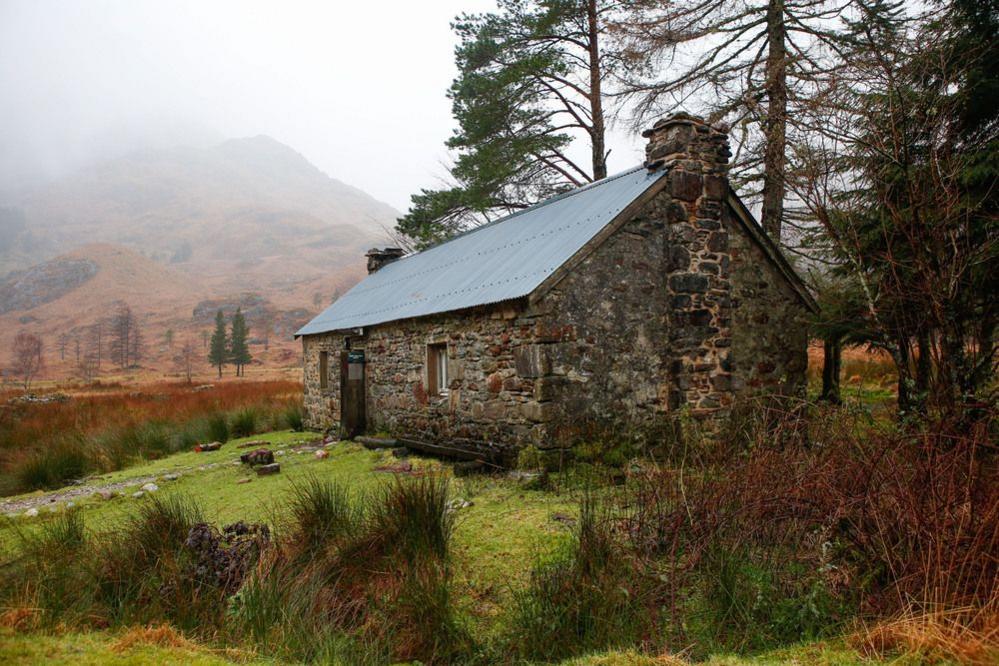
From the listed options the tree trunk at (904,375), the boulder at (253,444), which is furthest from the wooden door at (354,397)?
the tree trunk at (904,375)

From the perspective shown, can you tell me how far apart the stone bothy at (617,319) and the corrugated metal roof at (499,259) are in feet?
0.17

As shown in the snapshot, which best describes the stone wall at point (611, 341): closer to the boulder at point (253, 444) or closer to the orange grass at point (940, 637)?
the orange grass at point (940, 637)

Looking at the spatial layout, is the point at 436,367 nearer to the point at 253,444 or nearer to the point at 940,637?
the point at 253,444

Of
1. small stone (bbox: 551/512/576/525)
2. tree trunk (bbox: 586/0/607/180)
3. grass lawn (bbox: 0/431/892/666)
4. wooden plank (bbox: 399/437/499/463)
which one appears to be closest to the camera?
grass lawn (bbox: 0/431/892/666)

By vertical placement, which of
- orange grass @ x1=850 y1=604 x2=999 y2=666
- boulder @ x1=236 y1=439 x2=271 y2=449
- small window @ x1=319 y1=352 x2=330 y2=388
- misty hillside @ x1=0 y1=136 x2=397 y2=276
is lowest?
boulder @ x1=236 y1=439 x2=271 y2=449

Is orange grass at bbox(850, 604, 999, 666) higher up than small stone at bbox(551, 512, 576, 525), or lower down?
higher up

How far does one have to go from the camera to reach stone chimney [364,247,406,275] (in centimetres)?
1889

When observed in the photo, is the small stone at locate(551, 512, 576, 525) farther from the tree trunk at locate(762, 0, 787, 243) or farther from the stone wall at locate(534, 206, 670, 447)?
the tree trunk at locate(762, 0, 787, 243)

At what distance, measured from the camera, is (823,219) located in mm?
5555

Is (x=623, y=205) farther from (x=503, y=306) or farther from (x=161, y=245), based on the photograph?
(x=161, y=245)

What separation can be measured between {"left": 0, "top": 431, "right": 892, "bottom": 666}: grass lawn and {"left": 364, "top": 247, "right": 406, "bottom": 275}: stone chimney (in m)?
6.87

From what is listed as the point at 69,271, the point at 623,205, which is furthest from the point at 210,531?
the point at 69,271

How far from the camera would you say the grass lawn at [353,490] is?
353 centimetres

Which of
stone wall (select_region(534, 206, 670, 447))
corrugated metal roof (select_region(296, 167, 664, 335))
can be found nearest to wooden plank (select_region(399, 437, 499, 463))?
stone wall (select_region(534, 206, 670, 447))
